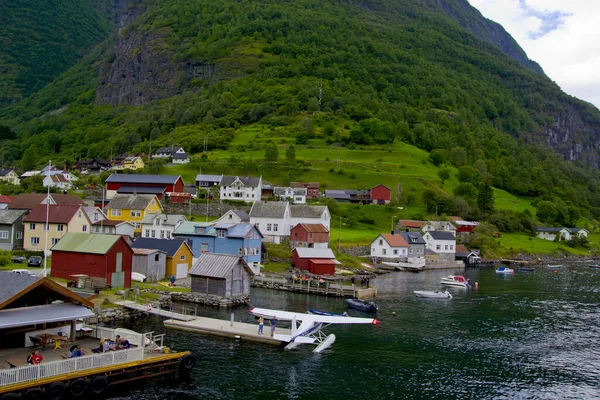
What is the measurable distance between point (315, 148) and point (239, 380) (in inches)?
5400

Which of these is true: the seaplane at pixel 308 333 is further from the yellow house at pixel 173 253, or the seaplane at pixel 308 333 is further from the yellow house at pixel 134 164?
the yellow house at pixel 134 164

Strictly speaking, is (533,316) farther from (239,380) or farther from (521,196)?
(521,196)

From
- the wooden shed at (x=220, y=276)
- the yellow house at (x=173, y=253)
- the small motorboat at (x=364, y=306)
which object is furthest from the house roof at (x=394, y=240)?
the wooden shed at (x=220, y=276)

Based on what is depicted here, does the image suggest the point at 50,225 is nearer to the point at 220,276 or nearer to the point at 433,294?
the point at 220,276

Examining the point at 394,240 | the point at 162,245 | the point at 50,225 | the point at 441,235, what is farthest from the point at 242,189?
the point at 162,245

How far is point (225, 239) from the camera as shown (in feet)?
248

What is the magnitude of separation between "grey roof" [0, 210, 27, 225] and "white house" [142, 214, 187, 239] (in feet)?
59.6

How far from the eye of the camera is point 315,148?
170125 mm

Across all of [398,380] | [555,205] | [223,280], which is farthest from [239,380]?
[555,205]

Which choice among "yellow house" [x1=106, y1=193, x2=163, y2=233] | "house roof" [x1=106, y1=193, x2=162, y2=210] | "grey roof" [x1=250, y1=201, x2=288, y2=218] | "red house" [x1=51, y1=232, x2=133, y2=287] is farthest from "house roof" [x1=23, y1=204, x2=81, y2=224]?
"grey roof" [x1=250, y1=201, x2=288, y2=218]

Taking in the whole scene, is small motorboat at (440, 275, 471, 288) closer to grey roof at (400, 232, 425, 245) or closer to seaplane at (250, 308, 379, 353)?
grey roof at (400, 232, 425, 245)

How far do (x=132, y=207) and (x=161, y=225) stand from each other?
1388 centimetres

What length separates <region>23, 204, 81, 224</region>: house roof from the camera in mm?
75688

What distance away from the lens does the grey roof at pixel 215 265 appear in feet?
191
